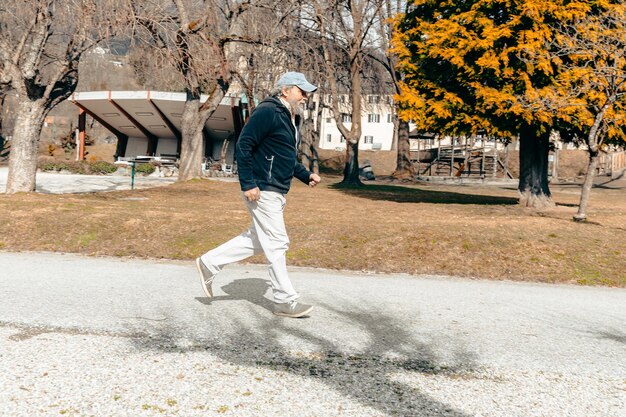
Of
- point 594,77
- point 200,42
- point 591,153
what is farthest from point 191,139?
point 591,153

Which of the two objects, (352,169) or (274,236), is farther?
(352,169)

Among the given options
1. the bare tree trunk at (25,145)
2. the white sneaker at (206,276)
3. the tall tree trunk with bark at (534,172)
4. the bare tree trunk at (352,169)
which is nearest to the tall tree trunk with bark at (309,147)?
the bare tree trunk at (352,169)

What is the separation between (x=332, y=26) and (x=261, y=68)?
4865 millimetres

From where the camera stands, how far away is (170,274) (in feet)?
25.1

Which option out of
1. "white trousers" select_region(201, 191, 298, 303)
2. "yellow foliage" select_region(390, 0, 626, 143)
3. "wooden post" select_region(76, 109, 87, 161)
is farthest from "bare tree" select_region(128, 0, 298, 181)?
"wooden post" select_region(76, 109, 87, 161)

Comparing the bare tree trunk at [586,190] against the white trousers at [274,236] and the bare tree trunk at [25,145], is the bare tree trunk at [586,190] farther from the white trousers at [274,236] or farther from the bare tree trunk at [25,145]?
the bare tree trunk at [25,145]

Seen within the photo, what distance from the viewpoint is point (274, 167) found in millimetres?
5480

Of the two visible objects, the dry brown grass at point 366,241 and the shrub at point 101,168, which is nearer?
the dry brown grass at point 366,241

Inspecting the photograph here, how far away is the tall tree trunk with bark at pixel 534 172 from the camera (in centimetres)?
1852

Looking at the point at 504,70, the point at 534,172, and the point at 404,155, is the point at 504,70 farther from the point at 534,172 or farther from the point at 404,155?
the point at 404,155

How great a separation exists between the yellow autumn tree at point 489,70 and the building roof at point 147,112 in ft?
59.7

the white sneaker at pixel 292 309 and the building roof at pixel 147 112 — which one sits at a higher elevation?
the building roof at pixel 147 112

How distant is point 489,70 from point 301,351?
14.4m

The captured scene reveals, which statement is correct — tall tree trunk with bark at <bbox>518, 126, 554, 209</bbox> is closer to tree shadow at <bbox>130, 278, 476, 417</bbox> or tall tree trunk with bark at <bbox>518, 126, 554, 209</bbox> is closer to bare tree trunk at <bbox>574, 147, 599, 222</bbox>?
bare tree trunk at <bbox>574, 147, 599, 222</bbox>
